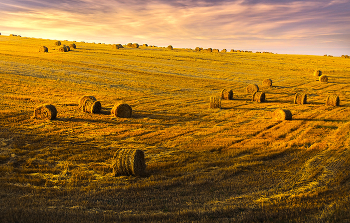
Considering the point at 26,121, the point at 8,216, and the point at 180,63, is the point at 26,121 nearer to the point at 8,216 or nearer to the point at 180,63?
the point at 8,216

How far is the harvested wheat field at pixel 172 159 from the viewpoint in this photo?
795 cm

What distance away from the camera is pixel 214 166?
11.9m

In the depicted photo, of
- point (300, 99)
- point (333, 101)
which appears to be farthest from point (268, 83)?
point (333, 101)

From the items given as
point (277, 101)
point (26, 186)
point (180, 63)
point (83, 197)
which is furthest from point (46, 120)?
point (180, 63)

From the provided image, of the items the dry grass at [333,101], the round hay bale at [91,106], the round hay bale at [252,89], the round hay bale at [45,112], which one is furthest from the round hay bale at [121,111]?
the dry grass at [333,101]

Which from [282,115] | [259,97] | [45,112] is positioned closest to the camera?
[45,112]

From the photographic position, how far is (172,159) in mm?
12703

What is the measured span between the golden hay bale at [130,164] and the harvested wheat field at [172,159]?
42mm

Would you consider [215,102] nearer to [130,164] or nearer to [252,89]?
[252,89]

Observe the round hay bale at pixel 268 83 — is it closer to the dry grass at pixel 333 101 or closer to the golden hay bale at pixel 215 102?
the dry grass at pixel 333 101

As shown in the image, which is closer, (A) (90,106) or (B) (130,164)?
(B) (130,164)

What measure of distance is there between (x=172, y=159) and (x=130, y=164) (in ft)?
8.06

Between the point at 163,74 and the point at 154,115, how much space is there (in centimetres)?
2229

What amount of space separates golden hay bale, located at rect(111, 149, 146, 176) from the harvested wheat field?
0.04 m
